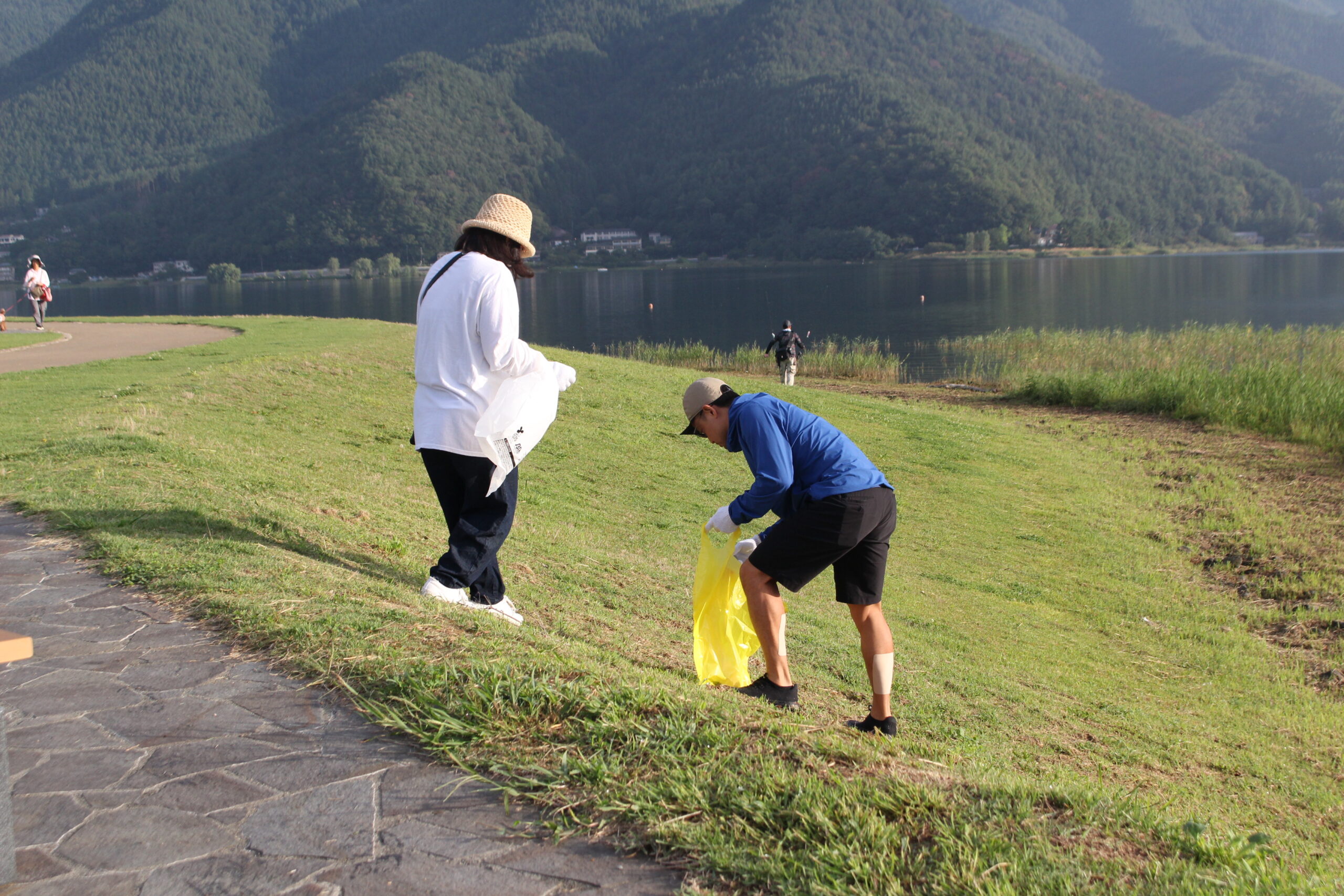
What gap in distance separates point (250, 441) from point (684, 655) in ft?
19.1

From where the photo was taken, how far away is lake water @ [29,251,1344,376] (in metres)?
45.9

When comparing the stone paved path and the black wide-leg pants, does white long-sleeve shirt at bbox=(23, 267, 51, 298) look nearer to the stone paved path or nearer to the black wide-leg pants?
the black wide-leg pants

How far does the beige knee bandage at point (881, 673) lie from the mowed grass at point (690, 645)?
9.2 inches

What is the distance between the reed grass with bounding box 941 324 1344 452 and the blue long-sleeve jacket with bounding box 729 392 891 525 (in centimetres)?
1453

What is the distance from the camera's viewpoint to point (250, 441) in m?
9.26

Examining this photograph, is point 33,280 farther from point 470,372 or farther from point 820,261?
point 820,261

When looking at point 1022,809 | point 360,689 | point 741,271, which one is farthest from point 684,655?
point 741,271

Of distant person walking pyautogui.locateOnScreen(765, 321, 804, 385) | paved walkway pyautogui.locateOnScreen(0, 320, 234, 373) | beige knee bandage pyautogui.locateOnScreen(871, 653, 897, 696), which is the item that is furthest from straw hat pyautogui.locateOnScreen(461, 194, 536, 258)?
distant person walking pyautogui.locateOnScreen(765, 321, 804, 385)

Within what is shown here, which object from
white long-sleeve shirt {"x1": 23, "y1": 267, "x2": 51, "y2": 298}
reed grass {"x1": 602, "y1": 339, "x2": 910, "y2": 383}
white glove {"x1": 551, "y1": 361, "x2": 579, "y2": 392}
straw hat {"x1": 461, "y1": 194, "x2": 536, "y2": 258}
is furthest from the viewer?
reed grass {"x1": 602, "y1": 339, "x2": 910, "y2": 383}

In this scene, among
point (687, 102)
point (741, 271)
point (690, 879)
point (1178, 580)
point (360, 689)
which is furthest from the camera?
point (687, 102)

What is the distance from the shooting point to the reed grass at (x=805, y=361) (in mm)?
28766

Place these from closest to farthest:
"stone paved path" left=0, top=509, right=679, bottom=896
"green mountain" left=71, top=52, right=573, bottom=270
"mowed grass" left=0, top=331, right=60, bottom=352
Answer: "stone paved path" left=0, top=509, right=679, bottom=896
"mowed grass" left=0, top=331, right=60, bottom=352
"green mountain" left=71, top=52, right=573, bottom=270

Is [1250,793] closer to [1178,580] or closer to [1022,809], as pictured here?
[1022,809]

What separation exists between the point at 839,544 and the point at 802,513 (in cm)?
21
